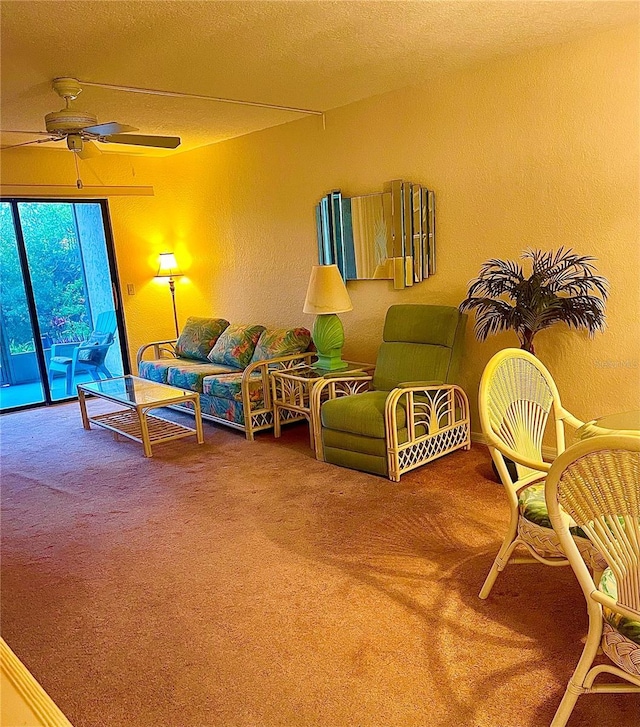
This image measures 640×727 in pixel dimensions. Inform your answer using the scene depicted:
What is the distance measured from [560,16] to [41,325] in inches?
210

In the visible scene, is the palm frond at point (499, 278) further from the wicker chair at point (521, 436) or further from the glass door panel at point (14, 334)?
the glass door panel at point (14, 334)

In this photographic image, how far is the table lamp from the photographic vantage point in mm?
4281

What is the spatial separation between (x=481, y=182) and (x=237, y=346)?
2555 mm

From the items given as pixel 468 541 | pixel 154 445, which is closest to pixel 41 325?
pixel 154 445

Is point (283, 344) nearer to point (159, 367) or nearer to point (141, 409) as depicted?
point (141, 409)

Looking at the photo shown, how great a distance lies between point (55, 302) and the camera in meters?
6.09

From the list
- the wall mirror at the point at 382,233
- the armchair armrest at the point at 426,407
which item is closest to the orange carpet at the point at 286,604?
the armchair armrest at the point at 426,407

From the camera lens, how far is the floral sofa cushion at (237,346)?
5227 mm

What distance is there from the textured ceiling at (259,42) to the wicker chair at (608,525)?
7.38 feet

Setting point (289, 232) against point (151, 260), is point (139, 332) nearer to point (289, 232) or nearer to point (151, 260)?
point (151, 260)

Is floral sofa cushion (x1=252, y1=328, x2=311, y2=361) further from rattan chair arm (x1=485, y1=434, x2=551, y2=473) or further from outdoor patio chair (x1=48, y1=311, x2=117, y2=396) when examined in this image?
rattan chair arm (x1=485, y1=434, x2=551, y2=473)

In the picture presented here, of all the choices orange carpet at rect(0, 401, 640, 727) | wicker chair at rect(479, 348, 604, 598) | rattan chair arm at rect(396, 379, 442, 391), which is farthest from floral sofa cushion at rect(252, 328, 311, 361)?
wicker chair at rect(479, 348, 604, 598)

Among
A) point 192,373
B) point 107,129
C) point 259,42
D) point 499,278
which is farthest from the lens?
point 192,373

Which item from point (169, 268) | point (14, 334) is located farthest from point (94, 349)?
point (169, 268)
